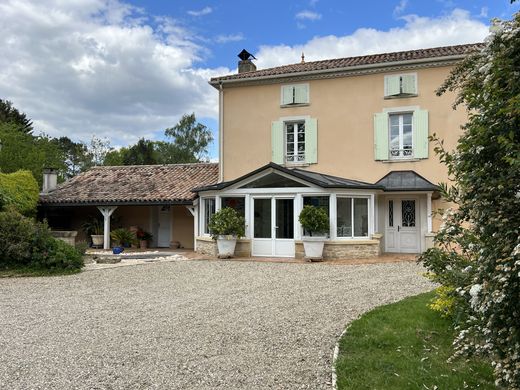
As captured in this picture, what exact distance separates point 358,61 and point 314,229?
7.03 metres

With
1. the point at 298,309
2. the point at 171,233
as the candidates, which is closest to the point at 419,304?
the point at 298,309

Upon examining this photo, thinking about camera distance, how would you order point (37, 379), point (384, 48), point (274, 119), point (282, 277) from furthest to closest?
point (384, 48), point (274, 119), point (282, 277), point (37, 379)

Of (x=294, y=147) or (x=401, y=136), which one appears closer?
(x=401, y=136)

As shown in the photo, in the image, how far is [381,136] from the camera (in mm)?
14633

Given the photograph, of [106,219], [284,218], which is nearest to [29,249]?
[106,219]

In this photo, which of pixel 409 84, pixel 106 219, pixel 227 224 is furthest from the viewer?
pixel 106 219

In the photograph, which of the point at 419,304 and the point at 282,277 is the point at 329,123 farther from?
the point at 419,304

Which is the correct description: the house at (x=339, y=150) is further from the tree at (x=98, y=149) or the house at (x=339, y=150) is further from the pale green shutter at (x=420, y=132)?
the tree at (x=98, y=149)

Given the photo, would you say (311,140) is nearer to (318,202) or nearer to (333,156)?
(333,156)

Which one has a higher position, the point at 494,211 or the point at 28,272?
the point at 494,211

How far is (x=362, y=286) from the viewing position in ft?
27.4

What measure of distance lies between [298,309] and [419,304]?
1.86 metres

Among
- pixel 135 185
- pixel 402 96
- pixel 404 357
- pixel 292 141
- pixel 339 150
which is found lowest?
pixel 404 357

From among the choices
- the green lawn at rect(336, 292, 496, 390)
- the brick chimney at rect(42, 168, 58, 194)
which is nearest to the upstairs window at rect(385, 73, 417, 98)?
the green lawn at rect(336, 292, 496, 390)
